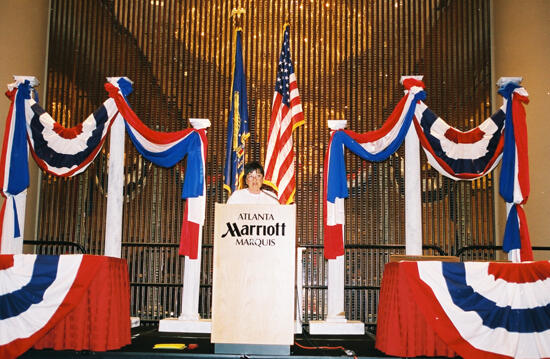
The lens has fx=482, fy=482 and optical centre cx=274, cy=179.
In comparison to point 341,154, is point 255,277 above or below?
below

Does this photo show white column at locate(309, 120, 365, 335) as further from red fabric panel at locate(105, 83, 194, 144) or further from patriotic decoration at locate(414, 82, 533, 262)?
red fabric panel at locate(105, 83, 194, 144)

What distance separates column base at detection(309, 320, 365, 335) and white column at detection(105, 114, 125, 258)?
8.17ft

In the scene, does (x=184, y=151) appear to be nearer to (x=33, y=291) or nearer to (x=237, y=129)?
(x=237, y=129)

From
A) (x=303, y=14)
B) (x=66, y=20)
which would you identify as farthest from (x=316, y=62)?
(x=66, y=20)

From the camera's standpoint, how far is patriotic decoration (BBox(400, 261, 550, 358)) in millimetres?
3887

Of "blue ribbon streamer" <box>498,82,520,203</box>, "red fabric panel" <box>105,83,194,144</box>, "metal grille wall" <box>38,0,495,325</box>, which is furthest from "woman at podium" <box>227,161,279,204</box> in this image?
"blue ribbon streamer" <box>498,82,520,203</box>

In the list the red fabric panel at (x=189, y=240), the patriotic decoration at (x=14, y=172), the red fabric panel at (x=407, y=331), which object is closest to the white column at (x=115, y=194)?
the red fabric panel at (x=189, y=240)

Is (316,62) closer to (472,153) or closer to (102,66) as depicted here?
(472,153)

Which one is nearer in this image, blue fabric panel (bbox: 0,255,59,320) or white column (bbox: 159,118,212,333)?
blue fabric panel (bbox: 0,255,59,320)

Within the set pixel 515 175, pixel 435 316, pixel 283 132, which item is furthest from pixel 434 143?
pixel 435 316

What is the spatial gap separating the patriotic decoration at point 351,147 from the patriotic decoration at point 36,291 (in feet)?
8.88

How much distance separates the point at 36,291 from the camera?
4.09 meters

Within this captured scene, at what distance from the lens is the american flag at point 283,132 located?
19.7 ft

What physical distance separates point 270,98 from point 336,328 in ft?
11.0
